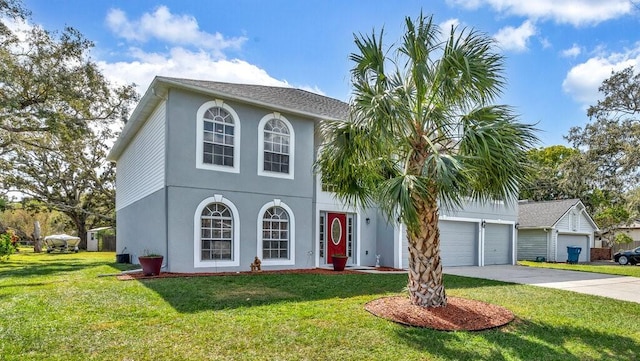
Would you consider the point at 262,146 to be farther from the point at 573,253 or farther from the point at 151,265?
the point at 573,253

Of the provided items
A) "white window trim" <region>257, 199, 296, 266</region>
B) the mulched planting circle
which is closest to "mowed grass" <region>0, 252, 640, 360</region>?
the mulched planting circle

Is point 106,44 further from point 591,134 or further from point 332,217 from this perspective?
point 591,134

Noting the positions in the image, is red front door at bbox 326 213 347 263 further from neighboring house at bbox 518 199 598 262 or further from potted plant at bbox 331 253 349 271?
neighboring house at bbox 518 199 598 262

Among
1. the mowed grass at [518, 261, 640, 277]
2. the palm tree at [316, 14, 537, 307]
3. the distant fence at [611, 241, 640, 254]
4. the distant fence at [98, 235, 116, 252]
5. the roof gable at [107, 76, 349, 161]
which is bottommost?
the distant fence at [98, 235, 116, 252]

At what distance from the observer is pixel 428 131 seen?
277 inches

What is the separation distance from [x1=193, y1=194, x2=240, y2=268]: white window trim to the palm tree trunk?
6436mm

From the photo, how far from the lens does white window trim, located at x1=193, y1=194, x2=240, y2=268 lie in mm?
11109

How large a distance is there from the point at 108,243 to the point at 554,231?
32.1m

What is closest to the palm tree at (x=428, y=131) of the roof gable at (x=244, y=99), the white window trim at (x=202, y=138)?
the roof gable at (x=244, y=99)

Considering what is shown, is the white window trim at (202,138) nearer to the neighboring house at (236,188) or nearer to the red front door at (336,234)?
the neighboring house at (236,188)

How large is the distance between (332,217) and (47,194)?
1080 inches

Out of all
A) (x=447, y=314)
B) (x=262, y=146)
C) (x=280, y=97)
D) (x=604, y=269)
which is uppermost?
(x=280, y=97)

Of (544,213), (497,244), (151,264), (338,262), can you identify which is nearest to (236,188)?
(151,264)

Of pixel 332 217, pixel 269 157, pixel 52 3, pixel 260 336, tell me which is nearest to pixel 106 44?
pixel 52 3
